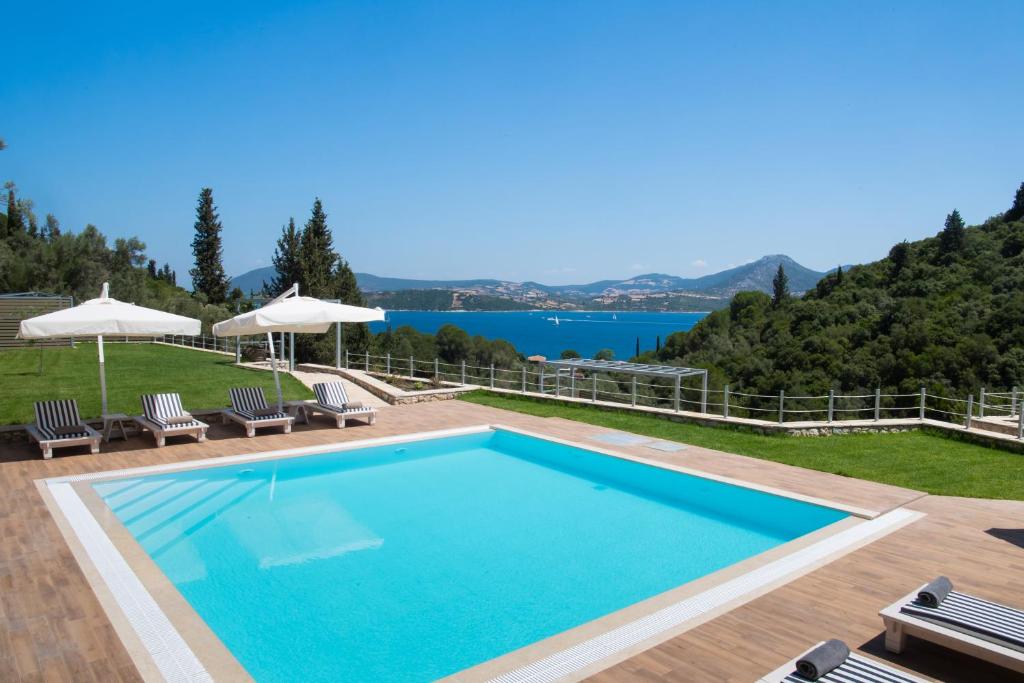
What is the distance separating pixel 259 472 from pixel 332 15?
446 inches

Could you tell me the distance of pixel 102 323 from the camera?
8.83 meters

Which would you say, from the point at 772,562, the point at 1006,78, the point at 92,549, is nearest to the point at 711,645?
A: the point at 772,562

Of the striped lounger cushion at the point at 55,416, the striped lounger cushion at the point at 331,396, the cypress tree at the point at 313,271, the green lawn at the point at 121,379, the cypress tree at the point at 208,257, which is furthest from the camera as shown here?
the cypress tree at the point at 208,257

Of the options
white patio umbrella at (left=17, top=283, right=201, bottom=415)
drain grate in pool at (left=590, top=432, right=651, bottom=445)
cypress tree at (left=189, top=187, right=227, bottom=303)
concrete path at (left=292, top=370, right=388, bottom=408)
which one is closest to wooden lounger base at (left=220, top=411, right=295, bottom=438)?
white patio umbrella at (left=17, top=283, right=201, bottom=415)

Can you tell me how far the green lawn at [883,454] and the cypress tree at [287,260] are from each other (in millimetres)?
24224

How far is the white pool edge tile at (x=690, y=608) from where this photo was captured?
373cm

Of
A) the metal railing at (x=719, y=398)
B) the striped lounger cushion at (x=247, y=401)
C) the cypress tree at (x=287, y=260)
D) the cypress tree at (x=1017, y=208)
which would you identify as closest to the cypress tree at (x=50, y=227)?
the cypress tree at (x=287, y=260)

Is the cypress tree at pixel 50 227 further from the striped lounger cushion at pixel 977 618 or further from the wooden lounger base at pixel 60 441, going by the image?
the striped lounger cushion at pixel 977 618

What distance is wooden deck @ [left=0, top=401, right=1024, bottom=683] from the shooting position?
3.70 meters

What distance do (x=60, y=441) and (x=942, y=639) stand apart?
10.2m

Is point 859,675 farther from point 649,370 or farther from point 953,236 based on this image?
point 953,236

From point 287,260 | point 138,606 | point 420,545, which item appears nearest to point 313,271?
point 287,260

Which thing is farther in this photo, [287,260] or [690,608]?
[287,260]

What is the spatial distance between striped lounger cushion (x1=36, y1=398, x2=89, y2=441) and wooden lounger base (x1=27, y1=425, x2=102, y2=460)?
0.09 metres
